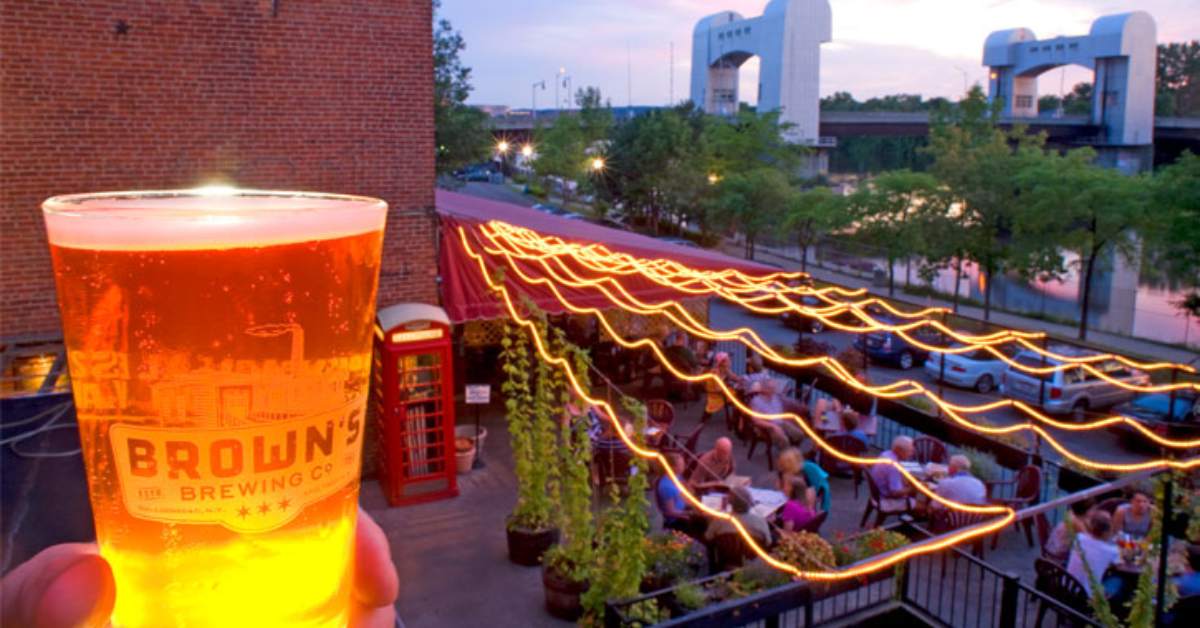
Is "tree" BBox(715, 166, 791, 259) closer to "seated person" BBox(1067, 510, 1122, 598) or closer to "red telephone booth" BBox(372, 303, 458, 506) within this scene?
"red telephone booth" BBox(372, 303, 458, 506)

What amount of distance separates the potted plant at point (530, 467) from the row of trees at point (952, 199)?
55.7 feet

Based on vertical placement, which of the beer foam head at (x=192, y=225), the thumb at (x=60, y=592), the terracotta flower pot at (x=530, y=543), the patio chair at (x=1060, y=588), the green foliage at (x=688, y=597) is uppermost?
the beer foam head at (x=192, y=225)

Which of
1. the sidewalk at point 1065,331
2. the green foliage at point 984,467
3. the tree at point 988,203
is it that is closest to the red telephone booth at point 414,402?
the green foliage at point 984,467

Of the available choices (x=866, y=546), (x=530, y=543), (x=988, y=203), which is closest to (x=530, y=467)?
(x=530, y=543)

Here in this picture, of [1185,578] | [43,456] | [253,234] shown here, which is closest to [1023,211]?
[1185,578]

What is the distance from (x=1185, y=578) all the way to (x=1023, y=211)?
1829cm

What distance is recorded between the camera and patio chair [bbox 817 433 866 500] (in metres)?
11.4

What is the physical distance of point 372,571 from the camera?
160cm

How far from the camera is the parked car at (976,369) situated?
18.9m

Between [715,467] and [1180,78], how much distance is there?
370 ft

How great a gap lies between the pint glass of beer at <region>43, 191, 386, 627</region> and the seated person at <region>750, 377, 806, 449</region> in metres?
11.4

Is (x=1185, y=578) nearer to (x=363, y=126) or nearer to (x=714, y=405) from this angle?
(x=714, y=405)

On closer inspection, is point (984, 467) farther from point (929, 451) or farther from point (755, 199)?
point (755, 199)

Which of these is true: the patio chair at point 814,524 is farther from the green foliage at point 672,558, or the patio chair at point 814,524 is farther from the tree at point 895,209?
the tree at point 895,209
